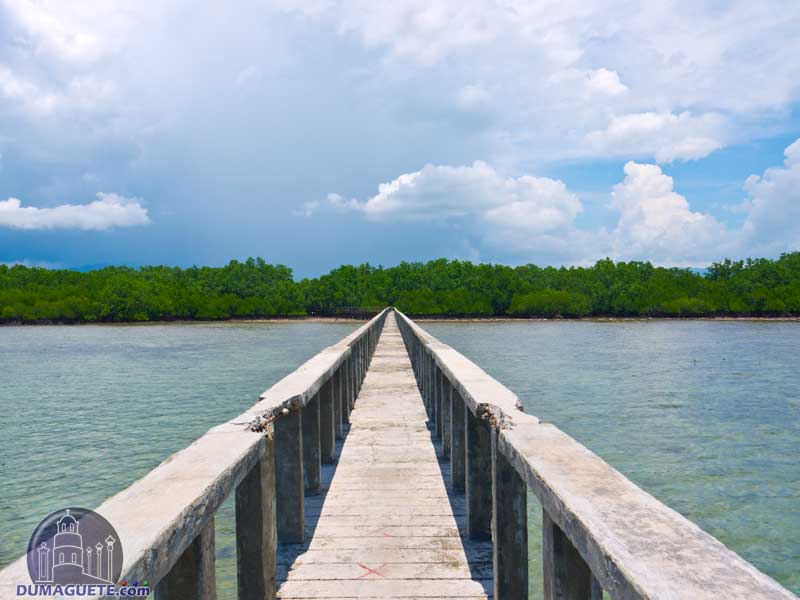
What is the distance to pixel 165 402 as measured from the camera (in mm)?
22375

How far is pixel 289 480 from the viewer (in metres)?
4.08

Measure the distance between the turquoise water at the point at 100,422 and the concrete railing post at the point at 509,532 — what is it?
3663 millimetres

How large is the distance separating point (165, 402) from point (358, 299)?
4348 inches

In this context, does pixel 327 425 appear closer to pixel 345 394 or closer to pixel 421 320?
pixel 345 394

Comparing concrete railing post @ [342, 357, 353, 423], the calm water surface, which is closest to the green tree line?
the calm water surface

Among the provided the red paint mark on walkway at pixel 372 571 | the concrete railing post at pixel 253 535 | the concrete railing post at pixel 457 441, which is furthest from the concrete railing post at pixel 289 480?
the concrete railing post at pixel 457 441

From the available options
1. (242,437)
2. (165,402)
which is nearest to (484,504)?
(242,437)

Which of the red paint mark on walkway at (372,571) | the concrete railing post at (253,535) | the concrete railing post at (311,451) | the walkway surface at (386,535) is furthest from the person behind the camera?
the concrete railing post at (311,451)

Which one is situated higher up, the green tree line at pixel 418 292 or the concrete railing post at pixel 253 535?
the green tree line at pixel 418 292

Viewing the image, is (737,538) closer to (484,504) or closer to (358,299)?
(484,504)

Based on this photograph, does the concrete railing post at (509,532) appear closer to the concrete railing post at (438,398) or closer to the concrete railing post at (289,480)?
the concrete railing post at (289,480)

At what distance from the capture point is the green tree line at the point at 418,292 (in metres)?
117

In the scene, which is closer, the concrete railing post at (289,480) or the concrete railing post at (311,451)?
the concrete railing post at (289,480)

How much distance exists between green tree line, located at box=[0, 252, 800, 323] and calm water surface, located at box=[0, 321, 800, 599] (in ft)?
274
